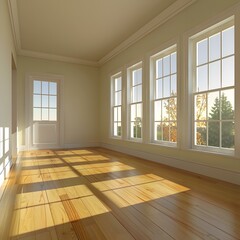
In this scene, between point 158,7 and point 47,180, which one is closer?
point 47,180

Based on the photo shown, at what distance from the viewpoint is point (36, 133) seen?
606 centimetres

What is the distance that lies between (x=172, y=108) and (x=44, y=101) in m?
4.05

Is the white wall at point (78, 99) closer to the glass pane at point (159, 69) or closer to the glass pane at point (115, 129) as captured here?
the glass pane at point (115, 129)

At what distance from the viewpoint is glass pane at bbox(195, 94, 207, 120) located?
10.5ft

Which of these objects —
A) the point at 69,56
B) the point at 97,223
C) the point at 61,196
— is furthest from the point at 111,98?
the point at 97,223

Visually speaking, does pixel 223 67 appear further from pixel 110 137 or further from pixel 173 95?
pixel 110 137

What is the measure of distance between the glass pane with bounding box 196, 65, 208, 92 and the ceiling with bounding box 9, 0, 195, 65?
1103 mm

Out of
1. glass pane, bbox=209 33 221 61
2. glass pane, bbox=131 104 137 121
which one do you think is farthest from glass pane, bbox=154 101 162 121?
glass pane, bbox=209 33 221 61

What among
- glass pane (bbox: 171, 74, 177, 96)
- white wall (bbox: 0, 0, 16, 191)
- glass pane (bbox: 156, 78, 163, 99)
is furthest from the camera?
glass pane (bbox: 156, 78, 163, 99)

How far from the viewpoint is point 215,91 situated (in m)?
3.00

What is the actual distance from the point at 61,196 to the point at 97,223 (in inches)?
29.6

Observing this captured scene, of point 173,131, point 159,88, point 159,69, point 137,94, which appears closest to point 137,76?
point 137,94

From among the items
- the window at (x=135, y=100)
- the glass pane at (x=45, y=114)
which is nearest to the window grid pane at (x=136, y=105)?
the window at (x=135, y=100)

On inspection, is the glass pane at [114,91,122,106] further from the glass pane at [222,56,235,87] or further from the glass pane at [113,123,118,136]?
the glass pane at [222,56,235,87]
